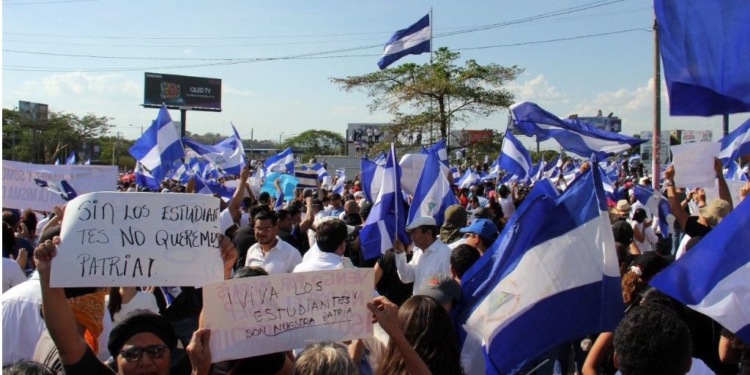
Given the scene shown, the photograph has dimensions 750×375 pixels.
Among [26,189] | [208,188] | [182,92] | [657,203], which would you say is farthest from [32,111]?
[657,203]

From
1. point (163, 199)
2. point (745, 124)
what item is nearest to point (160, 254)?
point (163, 199)

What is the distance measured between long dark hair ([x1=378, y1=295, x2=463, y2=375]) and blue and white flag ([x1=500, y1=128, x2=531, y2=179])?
11.5m

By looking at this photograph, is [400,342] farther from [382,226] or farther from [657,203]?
[657,203]

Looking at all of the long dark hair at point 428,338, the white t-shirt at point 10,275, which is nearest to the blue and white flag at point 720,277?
the long dark hair at point 428,338

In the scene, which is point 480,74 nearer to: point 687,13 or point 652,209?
point 652,209

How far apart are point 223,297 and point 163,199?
2.20ft

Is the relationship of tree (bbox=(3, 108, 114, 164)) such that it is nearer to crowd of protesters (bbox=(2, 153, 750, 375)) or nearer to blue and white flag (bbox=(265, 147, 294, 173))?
blue and white flag (bbox=(265, 147, 294, 173))

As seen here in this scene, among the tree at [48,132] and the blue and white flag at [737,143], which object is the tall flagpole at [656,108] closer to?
the blue and white flag at [737,143]

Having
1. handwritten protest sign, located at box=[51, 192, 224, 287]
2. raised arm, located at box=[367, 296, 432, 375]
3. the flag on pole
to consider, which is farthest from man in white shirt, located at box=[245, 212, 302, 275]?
the flag on pole

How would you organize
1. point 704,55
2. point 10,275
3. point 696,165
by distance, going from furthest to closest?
point 696,165
point 10,275
point 704,55

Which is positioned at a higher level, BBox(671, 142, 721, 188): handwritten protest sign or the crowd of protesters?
BBox(671, 142, 721, 188): handwritten protest sign

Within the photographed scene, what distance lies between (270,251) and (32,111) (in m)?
67.7

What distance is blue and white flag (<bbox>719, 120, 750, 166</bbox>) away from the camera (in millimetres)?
5242

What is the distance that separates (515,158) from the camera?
14250 millimetres
